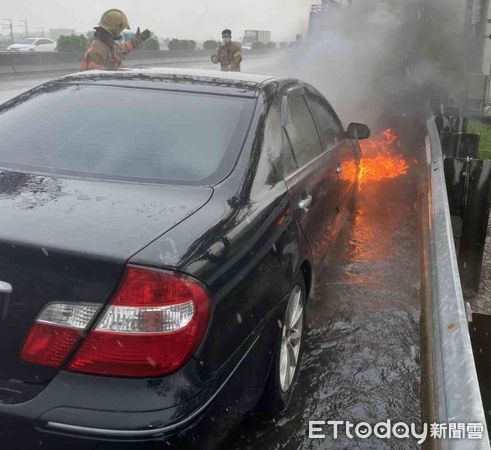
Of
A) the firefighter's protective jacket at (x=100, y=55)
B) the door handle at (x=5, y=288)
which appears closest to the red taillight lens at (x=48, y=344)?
the door handle at (x=5, y=288)

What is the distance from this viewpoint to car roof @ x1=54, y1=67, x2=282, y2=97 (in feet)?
11.3

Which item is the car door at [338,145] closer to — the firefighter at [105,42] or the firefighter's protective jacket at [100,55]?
the firefighter's protective jacket at [100,55]

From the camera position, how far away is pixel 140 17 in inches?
3253

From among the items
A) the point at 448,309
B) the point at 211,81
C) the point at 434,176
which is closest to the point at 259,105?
the point at 211,81

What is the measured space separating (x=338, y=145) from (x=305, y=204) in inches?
67.9

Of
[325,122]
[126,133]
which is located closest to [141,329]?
[126,133]

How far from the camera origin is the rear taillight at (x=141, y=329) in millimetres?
1934

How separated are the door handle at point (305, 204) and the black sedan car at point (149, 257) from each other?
0.05 ft

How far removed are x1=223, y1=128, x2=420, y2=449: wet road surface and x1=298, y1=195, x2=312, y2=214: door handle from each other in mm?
954

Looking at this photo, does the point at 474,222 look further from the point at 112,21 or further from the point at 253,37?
the point at 253,37

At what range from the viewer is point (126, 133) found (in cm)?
309

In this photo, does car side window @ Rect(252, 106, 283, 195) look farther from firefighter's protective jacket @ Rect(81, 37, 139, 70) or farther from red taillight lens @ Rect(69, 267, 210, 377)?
firefighter's protective jacket @ Rect(81, 37, 139, 70)

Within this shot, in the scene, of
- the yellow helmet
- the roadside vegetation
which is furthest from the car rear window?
the roadside vegetation

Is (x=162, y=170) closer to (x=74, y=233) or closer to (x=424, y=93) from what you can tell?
(x=74, y=233)
